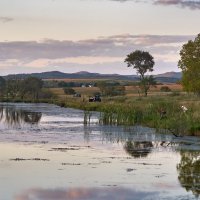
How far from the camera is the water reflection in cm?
1576

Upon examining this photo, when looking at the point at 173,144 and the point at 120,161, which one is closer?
the point at 120,161

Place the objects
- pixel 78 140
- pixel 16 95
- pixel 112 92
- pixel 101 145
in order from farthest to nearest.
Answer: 1. pixel 16 95
2. pixel 112 92
3. pixel 78 140
4. pixel 101 145

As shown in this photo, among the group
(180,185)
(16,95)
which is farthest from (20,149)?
(16,95)

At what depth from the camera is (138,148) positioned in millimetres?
27875

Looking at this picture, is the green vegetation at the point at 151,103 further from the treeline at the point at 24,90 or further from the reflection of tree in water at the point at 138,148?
the reflection of tree in water at the point at 138,148

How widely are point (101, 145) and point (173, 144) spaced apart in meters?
3.61

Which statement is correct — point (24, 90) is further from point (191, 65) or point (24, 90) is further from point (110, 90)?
point (191, 65)

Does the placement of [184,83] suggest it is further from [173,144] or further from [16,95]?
[16,95]

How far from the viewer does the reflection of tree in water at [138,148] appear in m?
25.4

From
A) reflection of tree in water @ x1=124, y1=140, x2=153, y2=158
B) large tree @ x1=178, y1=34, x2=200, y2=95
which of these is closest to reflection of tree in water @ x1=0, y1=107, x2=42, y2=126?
large tree @ x1=178, y1=34, x2=200, y2=95

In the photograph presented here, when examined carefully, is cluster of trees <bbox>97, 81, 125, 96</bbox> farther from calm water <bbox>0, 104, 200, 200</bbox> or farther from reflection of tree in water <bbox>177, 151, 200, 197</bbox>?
reflection of tree in water <bbox>177, 151, 200, 197</bbox>

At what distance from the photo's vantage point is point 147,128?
39.0 m

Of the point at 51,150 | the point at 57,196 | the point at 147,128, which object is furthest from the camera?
the point at 147,128

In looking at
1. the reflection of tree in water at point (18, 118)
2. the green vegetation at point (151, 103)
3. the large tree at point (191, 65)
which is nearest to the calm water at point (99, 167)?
the green vegetation at point (151, 103)
